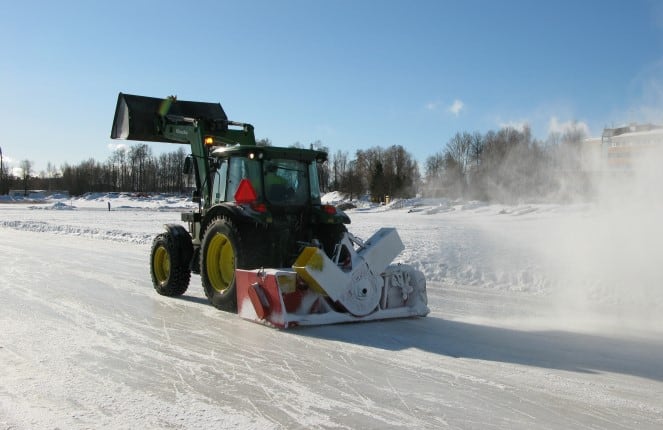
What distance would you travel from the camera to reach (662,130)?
20.5 feet

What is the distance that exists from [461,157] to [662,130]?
307 inches

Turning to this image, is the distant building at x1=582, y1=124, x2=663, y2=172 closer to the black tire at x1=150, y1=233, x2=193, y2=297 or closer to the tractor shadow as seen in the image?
the tractor shadow

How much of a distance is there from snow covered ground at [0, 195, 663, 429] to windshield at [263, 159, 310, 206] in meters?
1.68

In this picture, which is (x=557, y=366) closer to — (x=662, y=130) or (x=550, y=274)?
(x=662, y=130)

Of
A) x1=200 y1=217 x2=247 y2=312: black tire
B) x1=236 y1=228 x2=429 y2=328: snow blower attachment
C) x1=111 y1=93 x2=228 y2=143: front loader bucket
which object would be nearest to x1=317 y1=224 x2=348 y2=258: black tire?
x1=236 y1=228 x2=429 y2=328: snow blower attachment

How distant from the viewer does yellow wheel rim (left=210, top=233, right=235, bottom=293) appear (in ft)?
26.2

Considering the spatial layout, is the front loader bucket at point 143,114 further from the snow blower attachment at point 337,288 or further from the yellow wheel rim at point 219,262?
the snow blower attachment at point 337,288

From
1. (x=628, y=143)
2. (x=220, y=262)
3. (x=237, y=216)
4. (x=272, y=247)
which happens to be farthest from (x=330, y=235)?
(x=628, y=143)

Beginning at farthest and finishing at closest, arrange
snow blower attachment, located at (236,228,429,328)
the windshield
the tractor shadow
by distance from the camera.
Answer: the windshield, snow blower attachment, located at (236,228,429,328), the tractor shadow

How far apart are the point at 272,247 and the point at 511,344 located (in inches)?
121

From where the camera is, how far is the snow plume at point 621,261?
24.6 feet

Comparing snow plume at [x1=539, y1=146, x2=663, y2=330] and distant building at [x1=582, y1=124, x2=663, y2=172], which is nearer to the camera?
distant building at [x1=582, y1=124, x2=663, y2=172]

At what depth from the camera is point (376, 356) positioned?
18.7ft

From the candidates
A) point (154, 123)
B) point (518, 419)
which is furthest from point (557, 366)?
point (154, 123)
